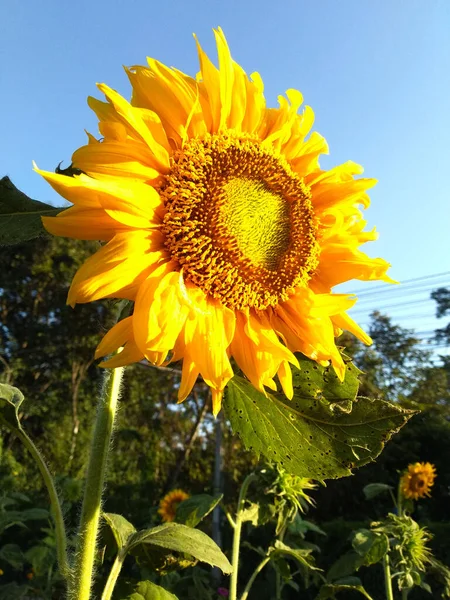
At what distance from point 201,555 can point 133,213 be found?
59cm

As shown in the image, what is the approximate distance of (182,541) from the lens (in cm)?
95

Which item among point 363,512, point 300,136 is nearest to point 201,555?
point 300,136

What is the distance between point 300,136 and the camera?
3.53ft

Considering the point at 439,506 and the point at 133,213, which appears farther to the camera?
the point at 439,506

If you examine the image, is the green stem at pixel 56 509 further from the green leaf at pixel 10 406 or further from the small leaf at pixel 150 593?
the small leaf at pixel 150 593

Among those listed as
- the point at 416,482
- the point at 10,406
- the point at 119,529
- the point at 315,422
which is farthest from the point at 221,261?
the point at 416,482

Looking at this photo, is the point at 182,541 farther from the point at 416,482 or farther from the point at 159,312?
the point at 416,482

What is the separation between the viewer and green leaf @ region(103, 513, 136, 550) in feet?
3.44

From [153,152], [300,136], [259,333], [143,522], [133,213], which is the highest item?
[300,136]

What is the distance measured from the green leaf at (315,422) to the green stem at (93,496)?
→ 227 millimetres

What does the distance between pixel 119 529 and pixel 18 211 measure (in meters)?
0.66

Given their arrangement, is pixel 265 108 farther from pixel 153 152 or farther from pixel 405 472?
pixel 405 472

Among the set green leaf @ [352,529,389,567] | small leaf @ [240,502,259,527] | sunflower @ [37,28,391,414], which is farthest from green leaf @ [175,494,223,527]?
green leaf @ [352,529,389,567]

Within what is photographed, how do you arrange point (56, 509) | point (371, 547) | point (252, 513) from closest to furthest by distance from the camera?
point (56, 509) → point (252, 513) → point (371, 547)
